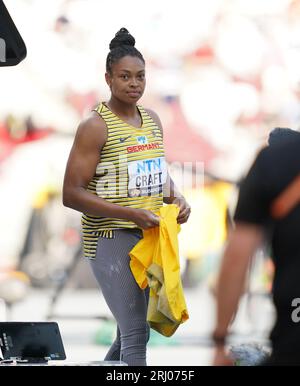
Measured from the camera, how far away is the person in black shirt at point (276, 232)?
8.65 feet

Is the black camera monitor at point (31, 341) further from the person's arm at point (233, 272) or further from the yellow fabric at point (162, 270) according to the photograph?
the person's arm at point (233, 272)

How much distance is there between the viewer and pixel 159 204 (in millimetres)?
4336

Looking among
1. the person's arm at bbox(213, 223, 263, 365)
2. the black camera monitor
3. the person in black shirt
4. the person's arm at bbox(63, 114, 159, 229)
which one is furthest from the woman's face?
the person's arm at bbox(213, 223, 263, 365)

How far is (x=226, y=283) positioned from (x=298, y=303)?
1.85 feet

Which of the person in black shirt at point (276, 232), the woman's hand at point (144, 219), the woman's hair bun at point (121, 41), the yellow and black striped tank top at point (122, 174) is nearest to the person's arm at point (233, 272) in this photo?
the person in black shirt at point (276, 232)

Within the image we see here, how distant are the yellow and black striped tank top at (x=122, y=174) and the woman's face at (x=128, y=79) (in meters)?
0.08

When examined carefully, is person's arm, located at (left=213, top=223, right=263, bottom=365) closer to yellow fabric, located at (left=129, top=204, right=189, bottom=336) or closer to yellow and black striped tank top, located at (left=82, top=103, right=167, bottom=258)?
yellow fabric, located at (left=129, top=204, right=189, bottom=336)

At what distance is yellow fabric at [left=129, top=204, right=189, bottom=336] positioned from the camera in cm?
414

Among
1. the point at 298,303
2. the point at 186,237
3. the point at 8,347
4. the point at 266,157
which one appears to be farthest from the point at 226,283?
the point at 186,237

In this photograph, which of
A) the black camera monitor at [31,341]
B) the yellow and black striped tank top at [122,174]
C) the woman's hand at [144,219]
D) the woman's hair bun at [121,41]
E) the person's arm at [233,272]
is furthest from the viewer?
the black camera monitor at [31,341]

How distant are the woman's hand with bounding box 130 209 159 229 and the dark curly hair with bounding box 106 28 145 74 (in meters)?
0.56

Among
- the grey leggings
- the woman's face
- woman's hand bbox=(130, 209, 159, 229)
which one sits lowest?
the grey leggings

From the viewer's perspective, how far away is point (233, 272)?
258cm
